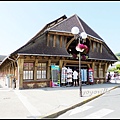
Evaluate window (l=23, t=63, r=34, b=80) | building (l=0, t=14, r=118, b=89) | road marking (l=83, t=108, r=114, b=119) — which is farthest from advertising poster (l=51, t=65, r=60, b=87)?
road marking (l=83, t=108, r=114, b=119)

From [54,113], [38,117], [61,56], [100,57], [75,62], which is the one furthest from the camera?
[100,57]

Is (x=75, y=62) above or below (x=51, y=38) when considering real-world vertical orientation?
below

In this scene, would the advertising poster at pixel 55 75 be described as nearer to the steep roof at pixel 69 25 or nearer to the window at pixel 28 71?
the window at pixel 28 71

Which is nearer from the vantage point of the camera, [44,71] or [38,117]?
[38,117]

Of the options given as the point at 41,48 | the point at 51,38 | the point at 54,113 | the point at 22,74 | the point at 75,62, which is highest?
the point at 51,38

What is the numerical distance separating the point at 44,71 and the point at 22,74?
220cm

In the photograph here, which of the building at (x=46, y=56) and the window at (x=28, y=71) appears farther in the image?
the window at (x=28, y=71)

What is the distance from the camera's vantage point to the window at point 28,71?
15289 mm

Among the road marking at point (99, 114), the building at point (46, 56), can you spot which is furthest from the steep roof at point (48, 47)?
the road marking at point (99, 114)

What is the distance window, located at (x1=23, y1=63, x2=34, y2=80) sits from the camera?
15289 millimetres

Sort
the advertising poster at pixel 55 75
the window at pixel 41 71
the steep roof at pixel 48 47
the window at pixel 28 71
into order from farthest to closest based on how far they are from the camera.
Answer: the advertising poster at pixel 55 75 < the window at pixel 41 71 < the window at pixel 28 71 < the steep roof at pixel 48 47

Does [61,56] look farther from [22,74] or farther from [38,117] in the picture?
[38,117]

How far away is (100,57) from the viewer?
19672mm

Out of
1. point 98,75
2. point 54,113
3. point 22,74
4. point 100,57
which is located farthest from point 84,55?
point 54,113
